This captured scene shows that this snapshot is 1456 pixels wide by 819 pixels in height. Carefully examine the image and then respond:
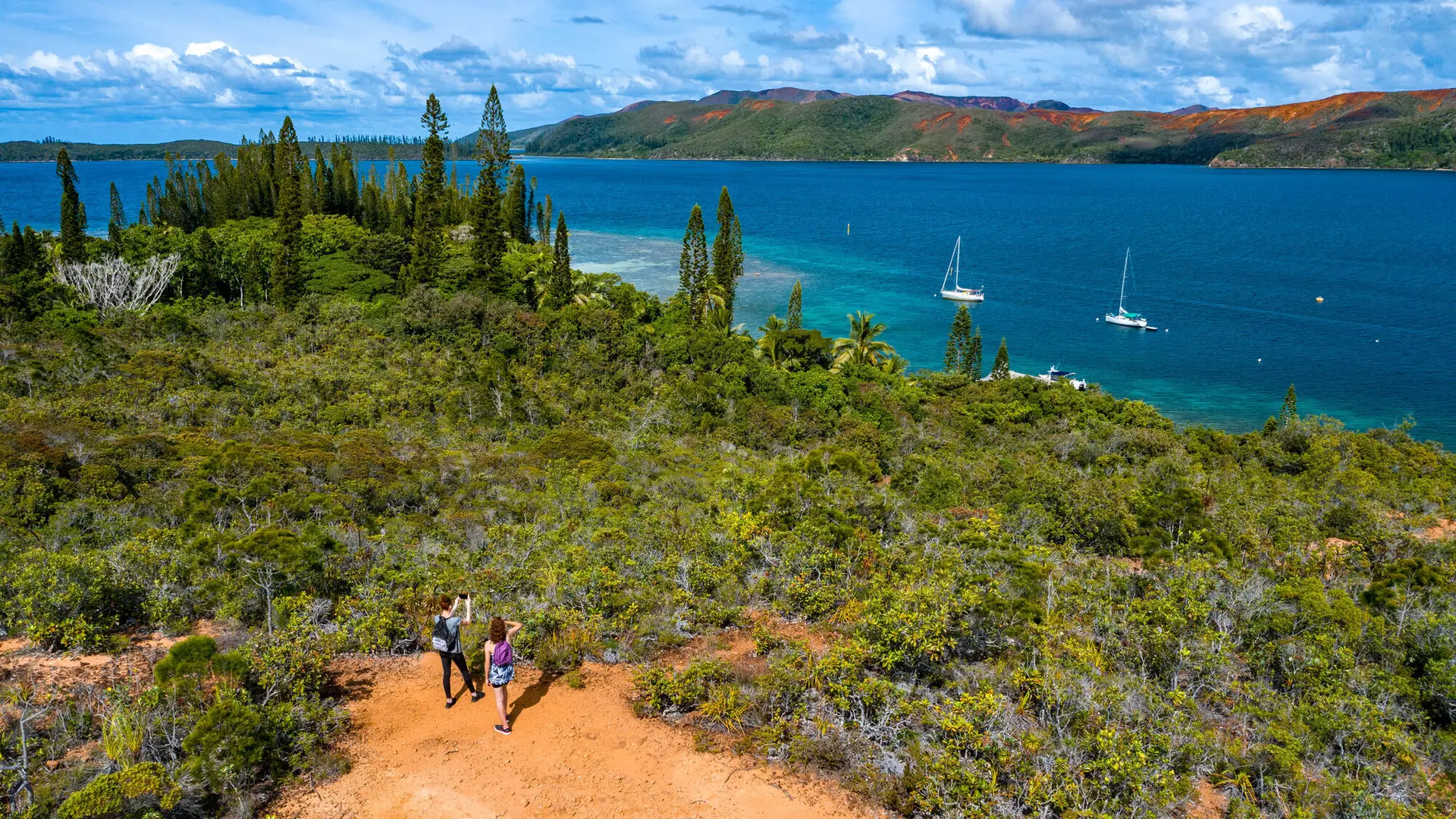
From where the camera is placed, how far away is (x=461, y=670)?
7398mm

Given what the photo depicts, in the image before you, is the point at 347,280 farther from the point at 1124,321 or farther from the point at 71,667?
the point at 1124,321

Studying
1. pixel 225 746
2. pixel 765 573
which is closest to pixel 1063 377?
pixel 765 573

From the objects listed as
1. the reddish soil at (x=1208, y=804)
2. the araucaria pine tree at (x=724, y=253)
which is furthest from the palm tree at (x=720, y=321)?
the reddish soil at (x=1208, y=804)

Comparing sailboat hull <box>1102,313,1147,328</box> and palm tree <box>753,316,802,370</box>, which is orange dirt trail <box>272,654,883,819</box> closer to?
palm tree <box>753,316,802,370</box>

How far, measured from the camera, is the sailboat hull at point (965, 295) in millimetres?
57594

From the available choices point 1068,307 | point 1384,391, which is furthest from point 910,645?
point 1068,307

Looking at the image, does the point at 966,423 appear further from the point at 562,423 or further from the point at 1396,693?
the point at 1396,693

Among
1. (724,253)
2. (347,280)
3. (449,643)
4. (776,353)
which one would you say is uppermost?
(724,253)

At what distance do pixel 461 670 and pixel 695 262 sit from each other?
38.1 metres

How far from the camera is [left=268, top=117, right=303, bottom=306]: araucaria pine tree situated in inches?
1474

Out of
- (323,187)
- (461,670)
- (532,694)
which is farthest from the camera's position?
Answer: (323,187)

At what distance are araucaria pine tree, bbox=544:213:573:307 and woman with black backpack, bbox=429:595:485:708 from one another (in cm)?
3199

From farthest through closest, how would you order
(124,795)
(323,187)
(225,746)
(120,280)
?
(323,187)
(120,280)
(225,746)
(124,795)

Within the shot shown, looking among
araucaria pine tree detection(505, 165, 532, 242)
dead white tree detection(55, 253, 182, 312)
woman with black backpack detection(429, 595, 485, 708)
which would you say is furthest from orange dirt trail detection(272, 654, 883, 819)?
araucaria pine tree detection(505, 165, 532, 242)
